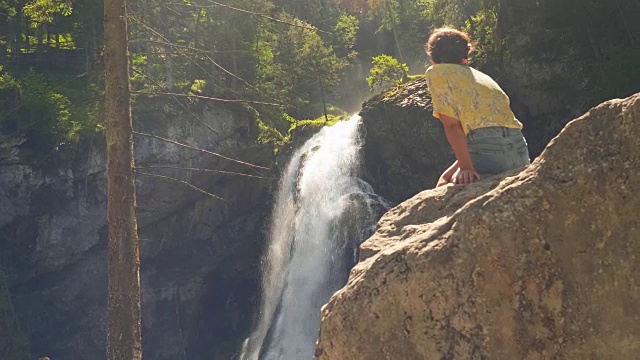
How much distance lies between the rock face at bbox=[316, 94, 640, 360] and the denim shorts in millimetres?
1039

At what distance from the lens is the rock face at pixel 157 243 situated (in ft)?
78.2

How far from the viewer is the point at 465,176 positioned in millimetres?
3992

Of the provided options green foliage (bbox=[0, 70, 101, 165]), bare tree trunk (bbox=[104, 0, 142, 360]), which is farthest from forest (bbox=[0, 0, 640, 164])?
bare tree trunk (bbox=[104, 0, 142, 360])

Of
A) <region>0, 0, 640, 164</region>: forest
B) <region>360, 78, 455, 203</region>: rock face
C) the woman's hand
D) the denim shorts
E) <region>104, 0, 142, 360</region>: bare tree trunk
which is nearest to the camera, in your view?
the woman's hand

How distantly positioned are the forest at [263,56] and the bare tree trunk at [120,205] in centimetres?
43

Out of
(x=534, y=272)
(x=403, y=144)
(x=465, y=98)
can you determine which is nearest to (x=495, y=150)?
(x=465, y=98)

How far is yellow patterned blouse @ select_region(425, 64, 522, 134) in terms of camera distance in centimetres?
412

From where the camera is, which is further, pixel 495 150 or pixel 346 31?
pixel 346 31

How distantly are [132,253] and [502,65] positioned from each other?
50.5ft

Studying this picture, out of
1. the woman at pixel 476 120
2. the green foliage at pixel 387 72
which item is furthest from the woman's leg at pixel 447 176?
the green foliage at pixel 387 72

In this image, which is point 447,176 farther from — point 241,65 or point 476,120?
point 241,65

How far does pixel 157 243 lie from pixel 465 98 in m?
24.8

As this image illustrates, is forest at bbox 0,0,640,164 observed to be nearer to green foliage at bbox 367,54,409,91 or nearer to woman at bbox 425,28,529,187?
green foliage at bbox 367,54,409,91

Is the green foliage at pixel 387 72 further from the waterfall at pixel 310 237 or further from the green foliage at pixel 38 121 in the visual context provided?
the green foliage at pixel 38 121
